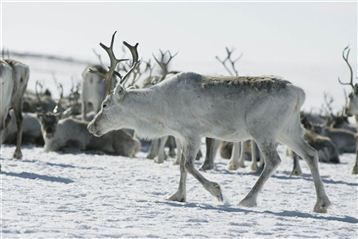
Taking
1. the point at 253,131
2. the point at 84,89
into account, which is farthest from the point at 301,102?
the point at 84,89

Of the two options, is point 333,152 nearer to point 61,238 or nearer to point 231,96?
point 231,96

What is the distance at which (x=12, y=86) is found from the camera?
1234 cm

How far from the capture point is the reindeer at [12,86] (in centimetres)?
1182

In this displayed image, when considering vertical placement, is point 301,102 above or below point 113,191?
above

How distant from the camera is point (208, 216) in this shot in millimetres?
7309

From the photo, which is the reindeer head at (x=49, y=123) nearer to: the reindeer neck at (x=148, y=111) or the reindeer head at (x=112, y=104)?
the reindeer head at (x=112, y=104)

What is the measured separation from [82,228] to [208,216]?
1494mm

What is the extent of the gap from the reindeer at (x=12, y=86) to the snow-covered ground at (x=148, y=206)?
725mm

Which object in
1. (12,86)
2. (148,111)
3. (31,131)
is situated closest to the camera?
(148,111)

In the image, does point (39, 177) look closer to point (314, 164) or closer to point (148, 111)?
point (148, 111)

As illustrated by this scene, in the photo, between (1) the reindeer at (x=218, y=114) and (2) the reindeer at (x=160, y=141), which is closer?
(1) the reindeer at (x=218, y=114)

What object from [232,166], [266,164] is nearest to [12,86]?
[232,166]

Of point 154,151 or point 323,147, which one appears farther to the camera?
point 323,147

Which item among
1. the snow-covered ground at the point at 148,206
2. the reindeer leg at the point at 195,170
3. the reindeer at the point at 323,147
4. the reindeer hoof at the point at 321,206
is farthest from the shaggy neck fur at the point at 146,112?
the reindeer at the point at 323,147
